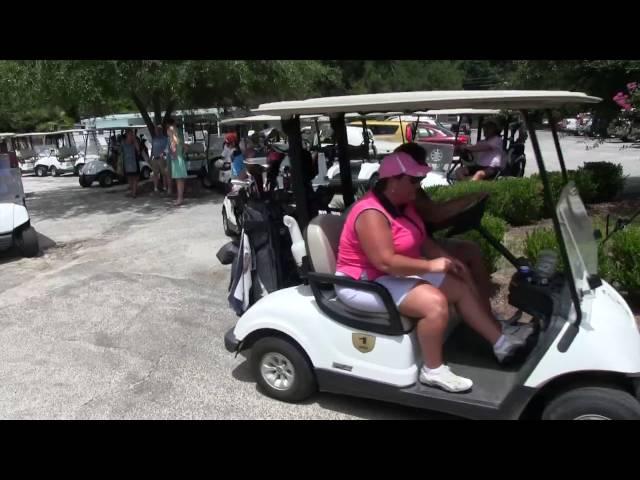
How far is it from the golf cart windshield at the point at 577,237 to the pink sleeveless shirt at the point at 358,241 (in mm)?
738

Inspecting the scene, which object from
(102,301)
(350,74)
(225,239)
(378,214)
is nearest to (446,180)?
(225,239)

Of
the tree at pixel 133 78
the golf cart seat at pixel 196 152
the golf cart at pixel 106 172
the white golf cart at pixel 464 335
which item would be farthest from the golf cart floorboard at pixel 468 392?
the golf cart at pixel 106 172

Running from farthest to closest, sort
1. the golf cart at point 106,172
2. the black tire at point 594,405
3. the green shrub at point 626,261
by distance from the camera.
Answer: the golf cart at point 106,172 → the green shrub at point 626,261 → the black tire at point 594,405

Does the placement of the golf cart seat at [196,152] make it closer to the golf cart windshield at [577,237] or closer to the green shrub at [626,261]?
→ the green shrub at [626,261]

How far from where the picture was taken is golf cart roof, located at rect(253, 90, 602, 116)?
251 centimetres

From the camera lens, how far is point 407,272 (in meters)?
2.79

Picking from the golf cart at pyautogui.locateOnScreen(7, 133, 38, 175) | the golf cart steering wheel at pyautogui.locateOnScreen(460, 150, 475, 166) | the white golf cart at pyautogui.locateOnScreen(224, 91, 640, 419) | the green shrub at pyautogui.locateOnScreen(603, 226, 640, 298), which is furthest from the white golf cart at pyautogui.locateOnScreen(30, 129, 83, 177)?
the green shrub at pyautogui.locateOnScreen(603, 226, 640, 298)

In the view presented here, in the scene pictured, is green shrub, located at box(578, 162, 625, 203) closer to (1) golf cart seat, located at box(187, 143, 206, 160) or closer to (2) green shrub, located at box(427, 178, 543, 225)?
(2) green shrub, located at box(427, 178, 543, 225)

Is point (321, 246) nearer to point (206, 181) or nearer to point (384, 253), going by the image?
point (384, 253)

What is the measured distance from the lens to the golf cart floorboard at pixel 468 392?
263 cm

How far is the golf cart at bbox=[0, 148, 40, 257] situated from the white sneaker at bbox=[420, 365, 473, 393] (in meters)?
5.74

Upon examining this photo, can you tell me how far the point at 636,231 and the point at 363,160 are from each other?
562 centimetres
